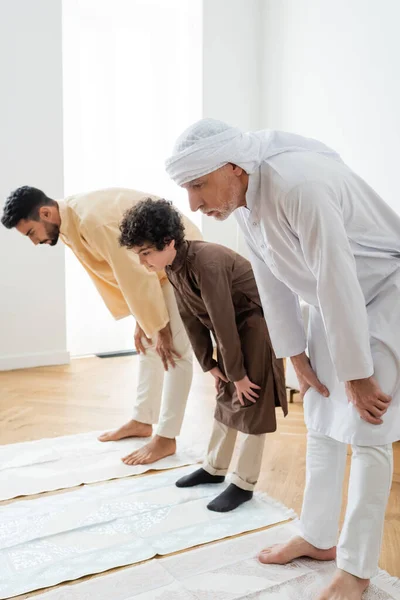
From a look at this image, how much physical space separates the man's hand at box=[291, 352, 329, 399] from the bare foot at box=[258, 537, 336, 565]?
430 mm

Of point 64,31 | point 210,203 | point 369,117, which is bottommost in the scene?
point 210,203

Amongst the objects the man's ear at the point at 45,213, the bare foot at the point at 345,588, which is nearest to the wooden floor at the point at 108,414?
the bare foot at the point at 345,588

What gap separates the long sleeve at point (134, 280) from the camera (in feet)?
8.07

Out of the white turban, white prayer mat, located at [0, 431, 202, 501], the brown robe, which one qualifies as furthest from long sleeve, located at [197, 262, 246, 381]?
white prayer mat, located at [0, 431, 202, 501]

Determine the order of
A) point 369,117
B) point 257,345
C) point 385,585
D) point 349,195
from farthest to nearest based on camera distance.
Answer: point 369,117
point 257,345
point 385,585
point 349,195

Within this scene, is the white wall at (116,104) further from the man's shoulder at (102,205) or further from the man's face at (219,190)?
the man's face at (219,190)

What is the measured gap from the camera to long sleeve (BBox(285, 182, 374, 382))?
131 centimetres

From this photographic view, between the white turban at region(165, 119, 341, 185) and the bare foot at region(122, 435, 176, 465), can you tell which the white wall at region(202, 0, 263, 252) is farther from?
the white turban at region(165, 119, 341, 185)

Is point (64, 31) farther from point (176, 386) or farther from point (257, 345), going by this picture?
point (257, 345)

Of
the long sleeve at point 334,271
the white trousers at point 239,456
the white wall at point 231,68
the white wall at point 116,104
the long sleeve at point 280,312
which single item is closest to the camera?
the long sleeve at point 334,271

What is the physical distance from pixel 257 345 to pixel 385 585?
799mm

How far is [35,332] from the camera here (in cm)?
467

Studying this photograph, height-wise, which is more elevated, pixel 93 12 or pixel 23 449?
pixel 93 12

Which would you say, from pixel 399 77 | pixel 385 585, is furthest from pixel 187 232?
pixel 399 77
